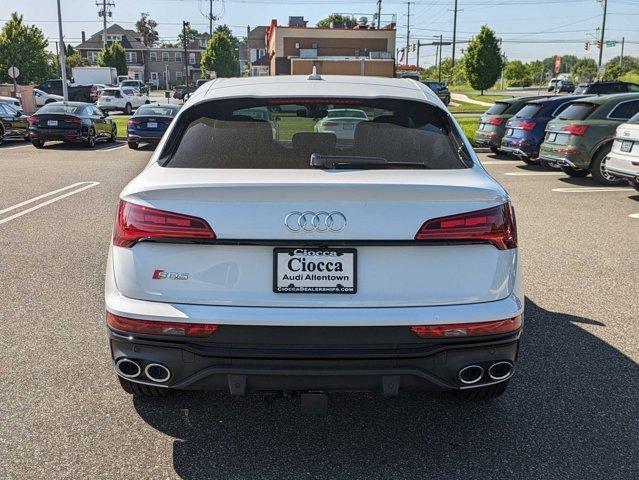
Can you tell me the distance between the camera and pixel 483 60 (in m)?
57.8

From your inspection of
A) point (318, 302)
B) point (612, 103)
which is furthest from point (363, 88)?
point (612, 103)

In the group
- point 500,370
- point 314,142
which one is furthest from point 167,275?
point 500,370

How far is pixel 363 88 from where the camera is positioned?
3688 mm

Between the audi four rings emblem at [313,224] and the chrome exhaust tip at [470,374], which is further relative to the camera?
the chrome exhaust tip at [470,374]

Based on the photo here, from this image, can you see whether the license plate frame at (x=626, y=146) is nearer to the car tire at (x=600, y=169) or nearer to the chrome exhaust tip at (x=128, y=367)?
the car tire at (x=600, y=169)

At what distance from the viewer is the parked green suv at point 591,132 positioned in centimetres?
1283

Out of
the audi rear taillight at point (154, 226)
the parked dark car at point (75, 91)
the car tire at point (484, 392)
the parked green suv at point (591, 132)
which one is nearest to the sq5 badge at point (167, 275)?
the audi rear taillight at point (154, 226)

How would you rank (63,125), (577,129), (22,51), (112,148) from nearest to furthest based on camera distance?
(577,129) < (63,125) < (112,148) < (22,51)

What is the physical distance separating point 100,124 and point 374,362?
21.2m

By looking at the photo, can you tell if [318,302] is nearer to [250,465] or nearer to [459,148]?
[250,465]

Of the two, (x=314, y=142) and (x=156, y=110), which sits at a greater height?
(x=314, y=142)

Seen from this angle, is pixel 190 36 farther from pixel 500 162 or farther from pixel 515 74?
pixel 500 162

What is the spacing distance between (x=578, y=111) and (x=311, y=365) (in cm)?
1227

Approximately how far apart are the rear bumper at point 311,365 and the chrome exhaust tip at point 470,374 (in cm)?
2
